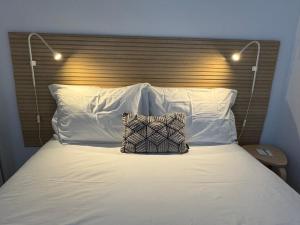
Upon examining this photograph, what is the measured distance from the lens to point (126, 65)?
6.53 ft

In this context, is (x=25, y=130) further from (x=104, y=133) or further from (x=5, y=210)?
(x=5, y=210)

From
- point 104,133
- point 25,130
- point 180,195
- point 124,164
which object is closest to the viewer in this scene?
point 180,195

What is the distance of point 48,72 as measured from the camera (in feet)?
6.43

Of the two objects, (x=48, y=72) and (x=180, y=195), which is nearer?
(x=180, y=195)

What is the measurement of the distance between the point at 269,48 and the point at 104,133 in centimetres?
155

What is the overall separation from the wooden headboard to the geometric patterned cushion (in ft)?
1.54

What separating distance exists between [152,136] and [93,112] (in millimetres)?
485

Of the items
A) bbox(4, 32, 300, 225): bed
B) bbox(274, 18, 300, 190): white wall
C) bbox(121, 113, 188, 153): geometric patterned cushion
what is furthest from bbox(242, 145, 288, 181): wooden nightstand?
bbox(121, 113, 188, 153): geometric patterned cushion

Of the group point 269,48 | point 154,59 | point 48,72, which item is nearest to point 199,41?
point 154,59

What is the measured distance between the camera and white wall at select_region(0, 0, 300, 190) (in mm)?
1838

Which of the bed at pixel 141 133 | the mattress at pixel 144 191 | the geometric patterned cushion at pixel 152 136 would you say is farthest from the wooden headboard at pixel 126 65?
the mattress at pixel 144 191

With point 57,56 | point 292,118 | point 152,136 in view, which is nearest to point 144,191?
point 152,136

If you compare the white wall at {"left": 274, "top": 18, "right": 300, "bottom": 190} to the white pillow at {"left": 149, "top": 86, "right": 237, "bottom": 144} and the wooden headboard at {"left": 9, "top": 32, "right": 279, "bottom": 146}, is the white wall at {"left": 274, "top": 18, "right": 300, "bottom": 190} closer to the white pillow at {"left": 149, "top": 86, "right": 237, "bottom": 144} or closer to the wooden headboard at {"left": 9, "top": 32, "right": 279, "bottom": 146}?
the wooden headboard at {"left": 9, "top": 32, "right": 279, "bottom": 146}

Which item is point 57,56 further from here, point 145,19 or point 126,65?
point 145,19
